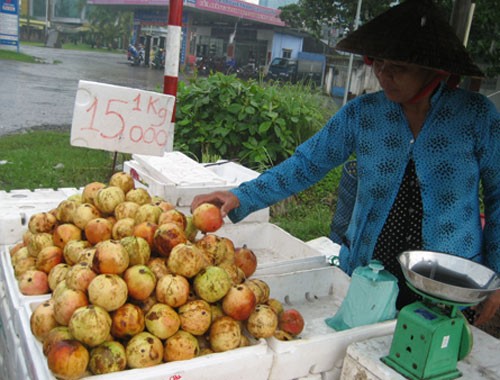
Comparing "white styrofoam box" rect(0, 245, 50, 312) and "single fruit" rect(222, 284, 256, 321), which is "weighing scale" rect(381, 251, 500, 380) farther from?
"white styrofoam box" rect(0, 245, 50, 312)

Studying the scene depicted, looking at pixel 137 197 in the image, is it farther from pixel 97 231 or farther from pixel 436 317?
pixel 436 317

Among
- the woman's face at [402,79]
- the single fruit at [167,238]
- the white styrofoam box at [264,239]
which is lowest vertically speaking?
the white styrofoam box at [264,239]

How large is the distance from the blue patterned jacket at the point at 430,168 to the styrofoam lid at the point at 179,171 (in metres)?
0.80

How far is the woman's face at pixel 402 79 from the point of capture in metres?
1.91

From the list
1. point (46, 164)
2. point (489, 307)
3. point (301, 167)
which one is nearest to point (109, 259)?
Answer: point (301, 167)

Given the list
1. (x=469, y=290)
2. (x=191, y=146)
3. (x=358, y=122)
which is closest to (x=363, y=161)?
(x=358, y=122)

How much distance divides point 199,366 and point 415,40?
54.8 inches

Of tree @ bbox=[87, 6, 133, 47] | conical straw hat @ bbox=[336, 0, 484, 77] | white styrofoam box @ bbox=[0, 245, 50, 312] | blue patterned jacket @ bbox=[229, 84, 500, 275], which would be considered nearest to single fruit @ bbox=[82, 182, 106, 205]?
white styrofoam box @ bbox=[0, 245, 50, 312]

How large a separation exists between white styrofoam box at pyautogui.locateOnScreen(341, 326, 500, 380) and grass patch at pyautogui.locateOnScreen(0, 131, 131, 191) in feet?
14.9

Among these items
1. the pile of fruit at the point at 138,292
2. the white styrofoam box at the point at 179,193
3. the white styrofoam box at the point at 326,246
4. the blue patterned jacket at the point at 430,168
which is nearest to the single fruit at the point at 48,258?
the pile of fruit at the point at 138,292

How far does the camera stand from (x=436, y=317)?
1466 mm

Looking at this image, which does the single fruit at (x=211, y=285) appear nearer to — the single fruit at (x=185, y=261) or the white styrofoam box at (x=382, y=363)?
A: the single fruit at (x=185, y=261)

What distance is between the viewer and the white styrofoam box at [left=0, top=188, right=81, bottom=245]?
2281 millimetres

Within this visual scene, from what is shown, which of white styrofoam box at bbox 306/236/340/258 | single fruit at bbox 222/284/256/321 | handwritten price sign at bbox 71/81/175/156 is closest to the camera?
single fruit at bbox 222/284/256/321
